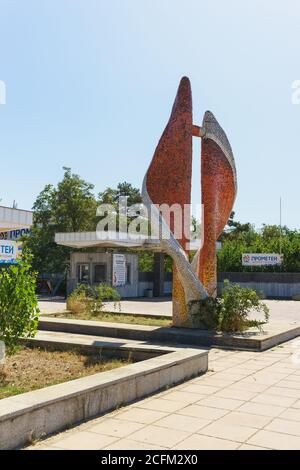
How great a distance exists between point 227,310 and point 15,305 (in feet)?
18.8

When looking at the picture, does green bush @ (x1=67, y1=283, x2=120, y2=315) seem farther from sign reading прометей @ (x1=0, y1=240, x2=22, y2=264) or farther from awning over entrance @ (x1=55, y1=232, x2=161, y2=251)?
sign reading прометей @ (x1=0, y1=240, x2=22, y2=264)

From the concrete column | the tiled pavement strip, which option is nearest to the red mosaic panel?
the tiled pavement strip

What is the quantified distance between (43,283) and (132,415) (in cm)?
2457

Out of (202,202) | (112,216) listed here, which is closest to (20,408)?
(202,202)

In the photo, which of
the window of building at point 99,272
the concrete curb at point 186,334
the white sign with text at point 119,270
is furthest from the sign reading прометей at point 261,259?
the concrete curb at point 186,334

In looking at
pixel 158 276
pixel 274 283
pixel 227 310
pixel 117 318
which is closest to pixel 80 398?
pixel 227 310

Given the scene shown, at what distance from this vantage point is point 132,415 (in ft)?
17.0

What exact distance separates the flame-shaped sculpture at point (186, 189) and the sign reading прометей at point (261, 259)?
2033 centimetres

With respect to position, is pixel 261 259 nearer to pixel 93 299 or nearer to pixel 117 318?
pixel 93 299

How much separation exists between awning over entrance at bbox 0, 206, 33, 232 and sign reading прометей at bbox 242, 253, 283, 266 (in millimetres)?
16281

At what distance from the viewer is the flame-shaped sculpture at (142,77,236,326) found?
10.9m

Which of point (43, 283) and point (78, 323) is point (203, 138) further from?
point (43, 283)

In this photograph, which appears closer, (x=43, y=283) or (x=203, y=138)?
(x=203, y=138)

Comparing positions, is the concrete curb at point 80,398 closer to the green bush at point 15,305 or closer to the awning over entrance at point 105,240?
the green bush at point 15,305
